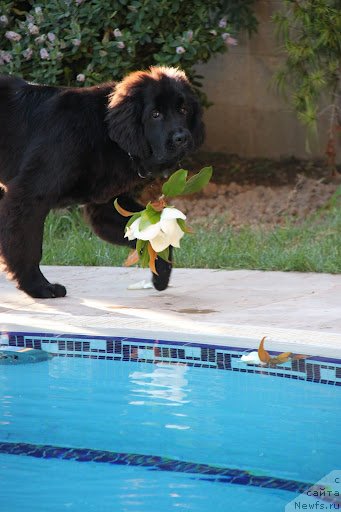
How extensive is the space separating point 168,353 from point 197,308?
84 centimetres

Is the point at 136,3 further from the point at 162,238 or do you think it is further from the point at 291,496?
the point at 291,496

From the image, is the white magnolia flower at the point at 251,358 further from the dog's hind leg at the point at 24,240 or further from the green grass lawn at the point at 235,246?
the green grass lawn at the point at 235,246

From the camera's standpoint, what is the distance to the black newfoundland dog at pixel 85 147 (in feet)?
15.5

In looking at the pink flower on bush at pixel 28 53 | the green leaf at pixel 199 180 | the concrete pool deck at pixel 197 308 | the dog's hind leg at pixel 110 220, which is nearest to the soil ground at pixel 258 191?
the pink flower on bush at pixel 28 53

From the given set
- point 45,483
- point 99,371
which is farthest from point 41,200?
point 45,483

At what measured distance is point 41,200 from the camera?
4.82 m

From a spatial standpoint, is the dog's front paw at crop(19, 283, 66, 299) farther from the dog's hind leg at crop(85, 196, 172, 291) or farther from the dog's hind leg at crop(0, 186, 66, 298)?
the dog's hind leg at crop(85, 196, 172, 291)

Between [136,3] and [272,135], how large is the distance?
6.14ft

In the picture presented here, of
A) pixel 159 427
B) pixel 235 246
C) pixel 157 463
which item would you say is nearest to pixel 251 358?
pixel 159 427

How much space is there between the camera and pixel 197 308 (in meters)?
4.51

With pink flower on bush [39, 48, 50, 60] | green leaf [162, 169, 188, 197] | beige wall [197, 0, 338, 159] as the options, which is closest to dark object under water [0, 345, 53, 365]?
green leaf [162, 169, 188, 197]

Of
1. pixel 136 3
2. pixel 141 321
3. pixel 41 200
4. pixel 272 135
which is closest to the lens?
pixel 141 321

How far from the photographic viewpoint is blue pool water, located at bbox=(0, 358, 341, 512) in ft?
8.64

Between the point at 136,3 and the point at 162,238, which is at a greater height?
the point at 136,3
